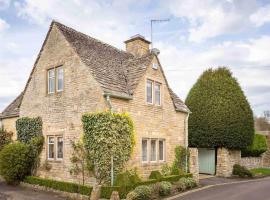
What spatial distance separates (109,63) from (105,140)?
5950 mm

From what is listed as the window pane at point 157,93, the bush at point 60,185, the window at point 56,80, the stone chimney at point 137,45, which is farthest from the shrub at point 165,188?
the stone chimney at point 137,45

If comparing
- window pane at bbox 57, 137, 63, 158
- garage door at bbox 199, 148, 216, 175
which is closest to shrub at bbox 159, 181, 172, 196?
window pane at bbox 57, 137, 63, 158

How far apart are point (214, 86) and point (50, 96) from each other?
14363 mm

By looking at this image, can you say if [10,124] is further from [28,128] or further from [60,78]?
[60,78]

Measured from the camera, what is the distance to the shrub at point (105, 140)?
16266mm

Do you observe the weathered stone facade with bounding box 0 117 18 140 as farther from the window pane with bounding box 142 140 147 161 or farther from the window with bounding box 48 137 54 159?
the window pane with bounding box 142 140 147 161

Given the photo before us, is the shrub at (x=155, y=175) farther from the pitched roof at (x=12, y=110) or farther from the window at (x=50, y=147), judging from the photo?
the pitched roof at (x=12, y=110)

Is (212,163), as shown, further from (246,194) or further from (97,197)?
(97,197)

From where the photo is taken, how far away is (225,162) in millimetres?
26984

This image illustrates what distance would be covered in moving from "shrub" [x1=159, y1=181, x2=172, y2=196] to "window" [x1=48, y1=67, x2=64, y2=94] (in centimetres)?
800

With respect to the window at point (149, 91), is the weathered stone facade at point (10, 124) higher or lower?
lower

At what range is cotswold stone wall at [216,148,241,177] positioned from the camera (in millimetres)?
27000

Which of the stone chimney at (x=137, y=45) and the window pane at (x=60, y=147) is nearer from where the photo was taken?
the window pane at (x=60, y=147)

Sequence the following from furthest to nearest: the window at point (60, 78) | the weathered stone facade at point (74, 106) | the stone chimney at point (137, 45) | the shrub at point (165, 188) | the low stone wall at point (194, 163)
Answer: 1. the stone chimney at point (137, 45)
2. the low stone wall at point (194, 163)
3. the window at point (60, 78)
4. the weathered stone facade at point (74, 106)
5. the shrub at point (165, 188)
